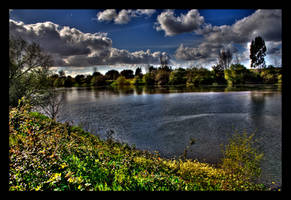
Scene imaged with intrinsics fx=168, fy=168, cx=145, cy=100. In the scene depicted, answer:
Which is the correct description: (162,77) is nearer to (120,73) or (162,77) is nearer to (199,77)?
(199,77)

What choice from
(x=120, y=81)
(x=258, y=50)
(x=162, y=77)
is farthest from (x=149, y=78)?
(x=258, y=50)

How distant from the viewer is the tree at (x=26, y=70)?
34.3 feet

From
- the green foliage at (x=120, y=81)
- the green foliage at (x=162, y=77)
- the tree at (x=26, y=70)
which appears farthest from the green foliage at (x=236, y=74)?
the tree at (x=26, y=70)

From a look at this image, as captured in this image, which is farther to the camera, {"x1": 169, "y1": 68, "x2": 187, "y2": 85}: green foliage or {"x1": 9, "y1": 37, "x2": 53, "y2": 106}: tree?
{"x1": 169, "y1": 68, "x2": 187, "y2": 85}: green foliage

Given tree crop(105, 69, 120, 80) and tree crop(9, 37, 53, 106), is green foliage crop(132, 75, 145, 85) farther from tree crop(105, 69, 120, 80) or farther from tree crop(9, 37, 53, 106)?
tree crop(9, 37, 53, 106)

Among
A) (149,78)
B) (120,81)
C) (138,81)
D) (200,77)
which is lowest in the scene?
(200,77)

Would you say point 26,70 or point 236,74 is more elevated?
point 236,74

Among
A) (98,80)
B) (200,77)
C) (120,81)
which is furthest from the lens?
(98,80)

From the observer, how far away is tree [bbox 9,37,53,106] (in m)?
10.4

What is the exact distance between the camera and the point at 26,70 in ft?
35.8

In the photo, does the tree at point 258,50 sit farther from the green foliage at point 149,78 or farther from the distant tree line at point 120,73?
the green foliage at point 149,78

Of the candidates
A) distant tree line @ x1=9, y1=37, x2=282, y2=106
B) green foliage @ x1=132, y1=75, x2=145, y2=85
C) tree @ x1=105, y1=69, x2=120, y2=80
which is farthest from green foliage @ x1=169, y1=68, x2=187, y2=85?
tree @ x1=105, y1=69, x2=120, y2=80
